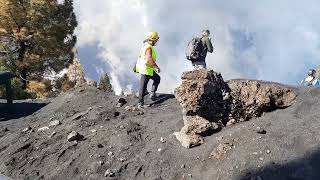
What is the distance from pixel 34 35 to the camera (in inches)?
1048

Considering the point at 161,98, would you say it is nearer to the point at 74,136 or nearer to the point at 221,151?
the point at 74,136

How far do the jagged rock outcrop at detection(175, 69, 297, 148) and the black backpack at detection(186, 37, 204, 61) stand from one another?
330 centimetres

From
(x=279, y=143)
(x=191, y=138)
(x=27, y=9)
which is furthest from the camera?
(x=27, y=9)

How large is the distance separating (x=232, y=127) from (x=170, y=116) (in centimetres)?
217

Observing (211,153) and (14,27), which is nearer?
(211,153)

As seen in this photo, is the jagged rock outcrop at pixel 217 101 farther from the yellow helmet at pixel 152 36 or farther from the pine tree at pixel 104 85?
the pine tree at pixel 104 85

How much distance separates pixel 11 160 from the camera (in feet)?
31.9

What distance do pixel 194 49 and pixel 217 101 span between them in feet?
12.1

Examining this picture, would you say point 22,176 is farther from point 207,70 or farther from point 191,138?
point 207,70

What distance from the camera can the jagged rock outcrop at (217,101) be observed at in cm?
910

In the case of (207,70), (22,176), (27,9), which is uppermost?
(27,9)

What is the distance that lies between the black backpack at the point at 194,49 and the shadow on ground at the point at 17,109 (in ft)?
15.0

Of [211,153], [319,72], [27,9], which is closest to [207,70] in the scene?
[211,153]

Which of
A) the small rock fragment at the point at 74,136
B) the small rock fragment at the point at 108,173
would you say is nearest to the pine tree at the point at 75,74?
the small rock fragment at the point at 74,136
